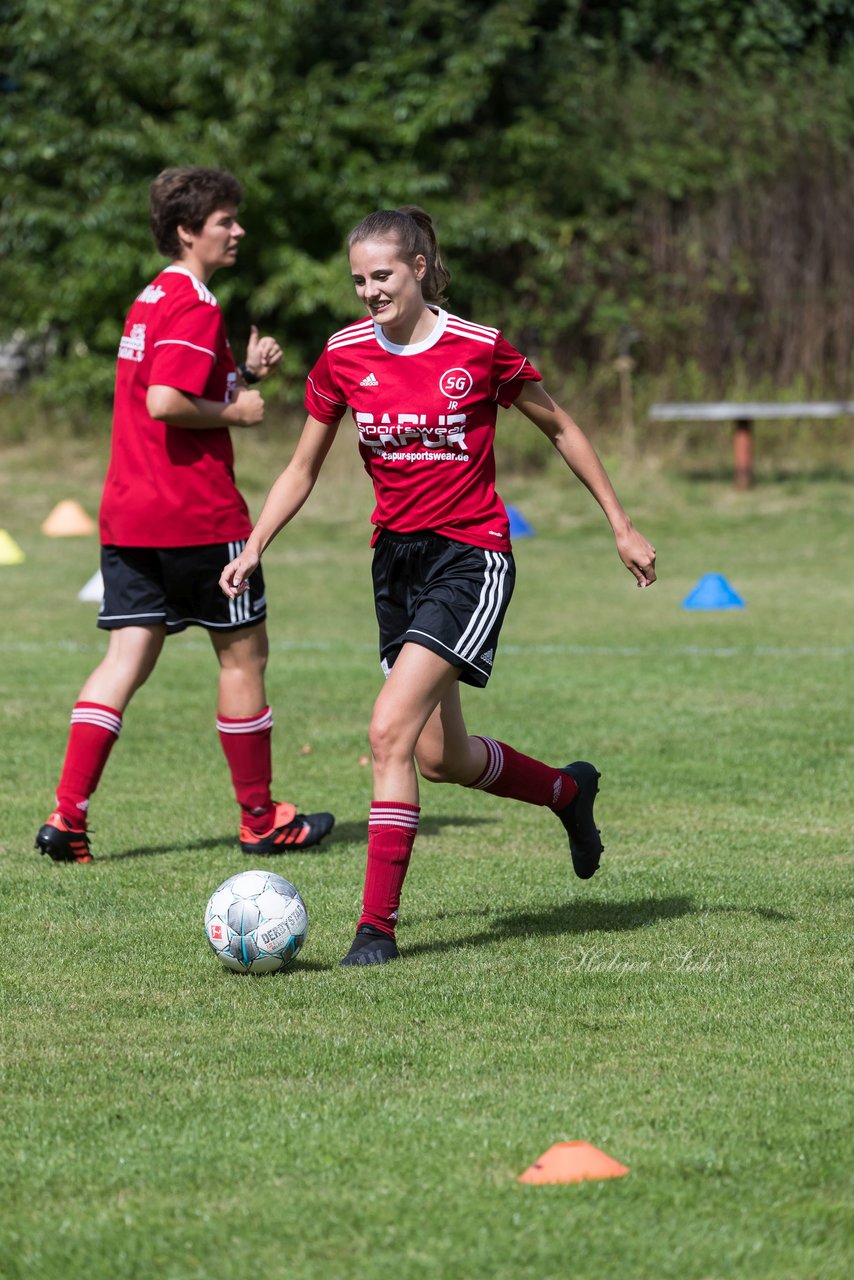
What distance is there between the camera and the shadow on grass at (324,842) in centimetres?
639

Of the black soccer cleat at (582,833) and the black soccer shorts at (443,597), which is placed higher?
the black soccer shorts at (443,597)

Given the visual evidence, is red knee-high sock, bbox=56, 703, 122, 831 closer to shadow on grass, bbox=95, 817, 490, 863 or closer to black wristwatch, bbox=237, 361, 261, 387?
shadow on grass, bbox=95, 817, 490, 863

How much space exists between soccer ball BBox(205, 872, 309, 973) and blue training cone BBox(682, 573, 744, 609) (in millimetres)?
8209

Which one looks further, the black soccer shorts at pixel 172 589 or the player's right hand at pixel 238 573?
the black soccer shorts at pixel 172 589

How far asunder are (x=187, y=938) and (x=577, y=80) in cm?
2055

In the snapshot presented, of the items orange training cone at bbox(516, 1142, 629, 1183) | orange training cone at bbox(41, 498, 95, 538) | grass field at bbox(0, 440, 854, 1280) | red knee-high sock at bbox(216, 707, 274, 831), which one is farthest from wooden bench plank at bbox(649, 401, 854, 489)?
orange training cone at bbox(516, 1142, 629, 1183)

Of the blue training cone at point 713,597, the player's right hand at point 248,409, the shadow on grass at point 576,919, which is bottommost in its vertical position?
the shadow on grass at point 576,919

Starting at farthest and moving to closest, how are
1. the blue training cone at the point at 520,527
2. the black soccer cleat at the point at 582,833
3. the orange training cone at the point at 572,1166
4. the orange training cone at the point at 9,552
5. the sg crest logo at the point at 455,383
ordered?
the blue training cone at the point at 520,527 < the orange training cone at the point at 9,552 < the black soccer cleat at the point at 582,833 < the sg crest logo at the point at 455,383 < the orange training cone at the point at 572,1166

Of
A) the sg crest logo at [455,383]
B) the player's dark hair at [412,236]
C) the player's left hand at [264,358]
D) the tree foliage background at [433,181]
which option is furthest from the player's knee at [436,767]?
the tree foliage background at [433,181]

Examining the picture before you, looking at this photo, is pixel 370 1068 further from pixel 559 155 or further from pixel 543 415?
pixel 559 155

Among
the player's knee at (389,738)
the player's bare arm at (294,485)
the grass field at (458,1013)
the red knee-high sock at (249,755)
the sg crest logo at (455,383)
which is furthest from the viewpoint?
the red knee-high sock at (249,755)

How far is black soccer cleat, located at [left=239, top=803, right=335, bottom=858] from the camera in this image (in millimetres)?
6418

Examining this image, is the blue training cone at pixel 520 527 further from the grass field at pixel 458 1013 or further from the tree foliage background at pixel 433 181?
the grass field at pixel 458 1013

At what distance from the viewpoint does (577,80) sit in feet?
78.6
